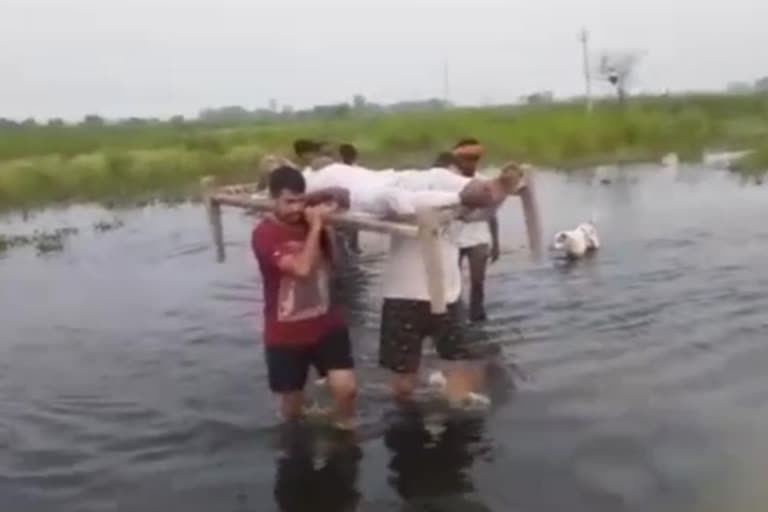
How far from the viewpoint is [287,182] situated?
6.53 m

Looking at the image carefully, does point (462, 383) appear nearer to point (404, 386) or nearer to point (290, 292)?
point (404, 386)

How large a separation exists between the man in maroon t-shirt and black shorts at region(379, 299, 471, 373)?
38cm

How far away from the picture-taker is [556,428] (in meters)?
7.41

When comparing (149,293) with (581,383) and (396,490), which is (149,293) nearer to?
(581,383)

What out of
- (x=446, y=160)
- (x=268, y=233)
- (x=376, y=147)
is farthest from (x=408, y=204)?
(x=376, y=147)

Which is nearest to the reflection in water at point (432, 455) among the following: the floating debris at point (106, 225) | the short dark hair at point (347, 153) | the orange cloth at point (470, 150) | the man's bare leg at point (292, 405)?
the man's bare leg at point (292, 405)

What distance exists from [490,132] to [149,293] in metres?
31.8

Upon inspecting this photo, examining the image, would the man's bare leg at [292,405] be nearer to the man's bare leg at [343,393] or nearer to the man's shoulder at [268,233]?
the man's bare leg at [343,393]

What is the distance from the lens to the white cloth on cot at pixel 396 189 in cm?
665

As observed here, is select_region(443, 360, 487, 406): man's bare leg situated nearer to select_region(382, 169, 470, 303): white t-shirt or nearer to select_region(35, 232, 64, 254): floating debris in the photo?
select_region(382, 169, 470, 303): white t-shirt

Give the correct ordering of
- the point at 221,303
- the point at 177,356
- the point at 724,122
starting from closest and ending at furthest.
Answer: the point at 177,356
the point at 221,303
the point at 724,122

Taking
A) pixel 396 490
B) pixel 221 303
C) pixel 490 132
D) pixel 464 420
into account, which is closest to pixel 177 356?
pixel 221 303

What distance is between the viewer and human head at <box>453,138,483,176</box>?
8.86m

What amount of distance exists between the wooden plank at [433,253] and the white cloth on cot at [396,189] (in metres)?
0.10
